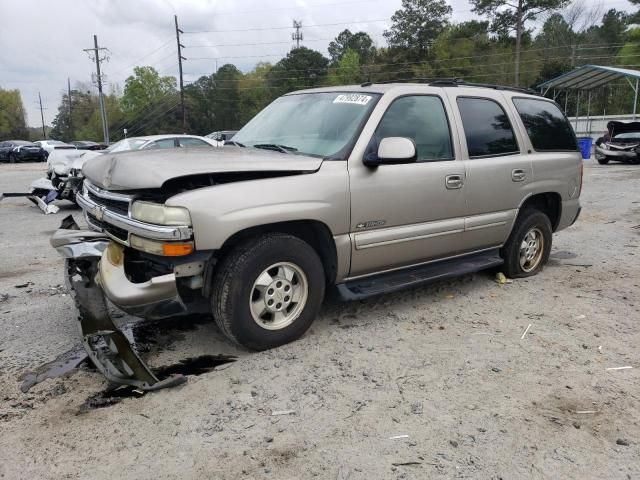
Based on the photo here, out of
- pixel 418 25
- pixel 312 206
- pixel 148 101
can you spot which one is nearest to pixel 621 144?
pixel 312 206

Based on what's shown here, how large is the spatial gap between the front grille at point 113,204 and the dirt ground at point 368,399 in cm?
103

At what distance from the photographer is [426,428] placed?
2.78 meters

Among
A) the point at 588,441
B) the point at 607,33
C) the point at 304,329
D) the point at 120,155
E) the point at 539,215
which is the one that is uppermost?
the point at 607,33

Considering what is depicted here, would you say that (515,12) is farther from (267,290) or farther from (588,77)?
(267,290)

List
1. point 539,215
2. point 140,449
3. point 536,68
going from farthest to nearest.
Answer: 1. point 536,68
2. point 539,215
3. point 140,449

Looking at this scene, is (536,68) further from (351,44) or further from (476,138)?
(476,138)

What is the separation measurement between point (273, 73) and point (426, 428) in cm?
7258

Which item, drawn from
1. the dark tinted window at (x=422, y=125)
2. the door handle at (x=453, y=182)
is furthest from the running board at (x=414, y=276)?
the dark tinted window at (x=422, y=125)

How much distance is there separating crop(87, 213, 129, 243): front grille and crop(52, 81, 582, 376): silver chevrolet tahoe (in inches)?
0.7

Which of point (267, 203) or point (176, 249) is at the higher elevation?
point (267, 203)

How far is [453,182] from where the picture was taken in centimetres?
442

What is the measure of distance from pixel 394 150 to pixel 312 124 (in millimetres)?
832

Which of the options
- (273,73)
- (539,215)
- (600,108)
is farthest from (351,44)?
(539,215)

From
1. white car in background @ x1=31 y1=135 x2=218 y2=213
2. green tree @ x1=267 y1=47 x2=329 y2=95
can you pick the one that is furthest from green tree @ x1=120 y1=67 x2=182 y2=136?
white car in background @ x1=31 y1=135 x2=218 y2=213
